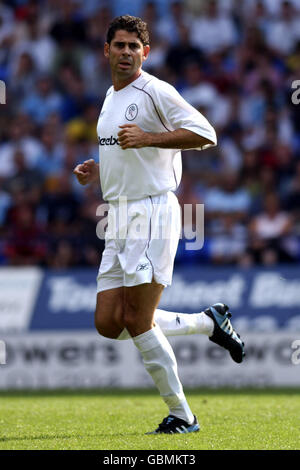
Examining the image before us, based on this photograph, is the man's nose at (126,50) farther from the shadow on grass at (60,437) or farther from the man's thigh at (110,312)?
the shadow on grass at (60,437)

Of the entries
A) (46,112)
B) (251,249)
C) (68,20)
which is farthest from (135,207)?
(68,20)

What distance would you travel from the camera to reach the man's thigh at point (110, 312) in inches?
246

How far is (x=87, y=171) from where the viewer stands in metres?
6.81

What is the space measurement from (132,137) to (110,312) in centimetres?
122

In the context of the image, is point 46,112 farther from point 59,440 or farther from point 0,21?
point 59,440

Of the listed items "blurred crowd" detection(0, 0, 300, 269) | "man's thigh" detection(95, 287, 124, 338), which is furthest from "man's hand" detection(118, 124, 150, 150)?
"blurred crowd" detection(0, 0, 300, 269)

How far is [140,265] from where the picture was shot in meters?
6.11

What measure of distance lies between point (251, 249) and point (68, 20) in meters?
6.87

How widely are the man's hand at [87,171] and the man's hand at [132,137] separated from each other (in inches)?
35.1

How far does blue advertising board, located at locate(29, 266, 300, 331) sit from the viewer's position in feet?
37.4
